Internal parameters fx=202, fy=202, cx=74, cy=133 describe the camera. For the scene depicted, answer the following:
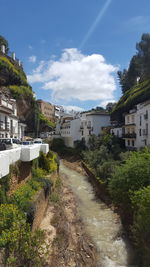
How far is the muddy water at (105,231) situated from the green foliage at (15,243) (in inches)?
201

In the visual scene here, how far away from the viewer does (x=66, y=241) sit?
1125cm

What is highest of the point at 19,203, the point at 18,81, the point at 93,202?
the point at 18,81

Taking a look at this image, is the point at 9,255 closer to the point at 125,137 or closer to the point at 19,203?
the point at 19,203

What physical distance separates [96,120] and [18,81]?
2048 cm

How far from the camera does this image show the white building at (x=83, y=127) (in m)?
45.4

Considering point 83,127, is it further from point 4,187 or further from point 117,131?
point 4,187

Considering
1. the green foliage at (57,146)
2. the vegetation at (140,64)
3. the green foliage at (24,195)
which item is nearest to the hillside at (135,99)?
the vegetation at (140,64)

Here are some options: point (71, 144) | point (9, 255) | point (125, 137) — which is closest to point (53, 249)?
point (9, 255)

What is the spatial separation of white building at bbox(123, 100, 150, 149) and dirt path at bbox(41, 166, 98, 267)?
58.2 ft

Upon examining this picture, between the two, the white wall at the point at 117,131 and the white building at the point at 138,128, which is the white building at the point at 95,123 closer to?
the white wall at the point at 117,131

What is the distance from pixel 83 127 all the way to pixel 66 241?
38969mm

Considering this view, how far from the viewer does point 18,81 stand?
156 ft

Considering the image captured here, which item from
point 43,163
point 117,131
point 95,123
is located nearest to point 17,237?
point 43,163

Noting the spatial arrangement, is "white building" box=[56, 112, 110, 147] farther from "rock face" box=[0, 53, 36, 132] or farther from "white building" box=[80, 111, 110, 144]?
"rock face" box=[0, 53, 36, 132]
